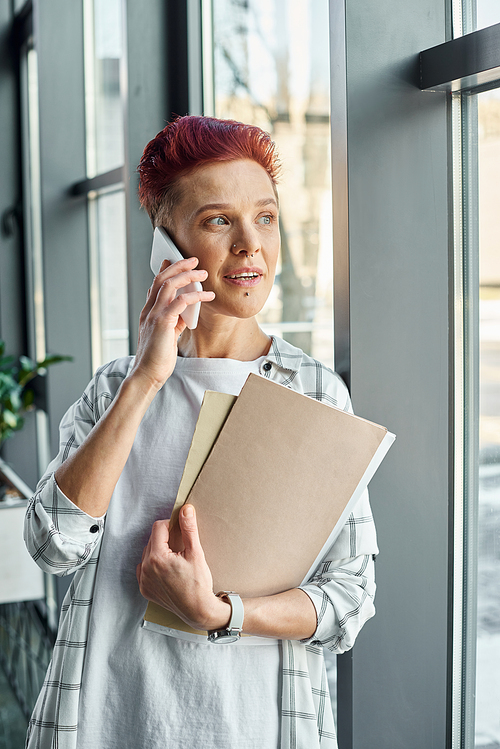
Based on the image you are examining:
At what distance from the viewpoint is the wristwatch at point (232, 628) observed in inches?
40.3

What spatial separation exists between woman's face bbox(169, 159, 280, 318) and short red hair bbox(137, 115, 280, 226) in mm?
16

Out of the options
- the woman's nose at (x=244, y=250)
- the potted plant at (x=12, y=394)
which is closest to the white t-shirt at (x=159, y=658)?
the woman's nose at (x=244, y=250)

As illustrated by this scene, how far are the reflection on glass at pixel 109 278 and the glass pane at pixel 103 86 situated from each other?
0.63 feet

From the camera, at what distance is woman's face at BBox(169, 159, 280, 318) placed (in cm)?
110

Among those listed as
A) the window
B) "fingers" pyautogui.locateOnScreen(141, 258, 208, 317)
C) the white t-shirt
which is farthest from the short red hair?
the window

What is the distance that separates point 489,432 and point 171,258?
2.12 ft

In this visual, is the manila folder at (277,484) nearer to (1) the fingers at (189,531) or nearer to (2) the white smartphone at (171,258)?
(1) the fingers at (189,531)

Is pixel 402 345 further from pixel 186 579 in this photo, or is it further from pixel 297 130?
pixel 297 130

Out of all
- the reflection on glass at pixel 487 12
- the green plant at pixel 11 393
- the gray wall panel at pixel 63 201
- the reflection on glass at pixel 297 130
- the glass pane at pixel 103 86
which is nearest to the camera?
the reflection on glass at pixel 487 12

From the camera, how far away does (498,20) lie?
117cm

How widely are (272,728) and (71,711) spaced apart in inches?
12.8

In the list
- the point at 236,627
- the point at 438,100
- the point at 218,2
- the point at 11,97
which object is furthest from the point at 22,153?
the point at 236,627

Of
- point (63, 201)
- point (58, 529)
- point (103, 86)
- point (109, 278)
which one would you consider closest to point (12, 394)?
point (109, 278)

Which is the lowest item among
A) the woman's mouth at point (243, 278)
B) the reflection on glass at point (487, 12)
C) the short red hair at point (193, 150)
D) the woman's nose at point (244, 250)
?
the woman's mouth at point (243, 278)
